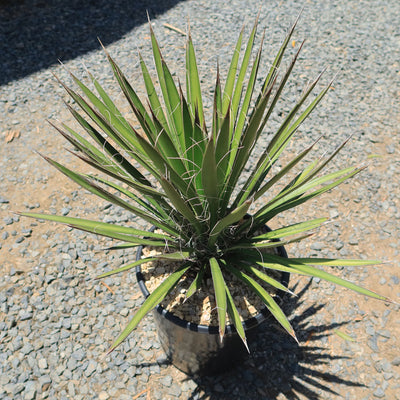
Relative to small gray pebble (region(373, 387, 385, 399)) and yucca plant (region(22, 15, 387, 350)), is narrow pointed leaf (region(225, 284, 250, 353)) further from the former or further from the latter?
small gray pebble (region(373, 387, 385, 399))

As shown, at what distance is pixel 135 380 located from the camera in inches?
90.5

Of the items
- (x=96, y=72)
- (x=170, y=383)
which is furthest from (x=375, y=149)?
(x=96, y=72)

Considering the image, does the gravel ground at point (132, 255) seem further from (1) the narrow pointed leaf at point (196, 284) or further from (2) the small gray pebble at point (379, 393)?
(1) the narrow pointed leaf at point (196, 284)

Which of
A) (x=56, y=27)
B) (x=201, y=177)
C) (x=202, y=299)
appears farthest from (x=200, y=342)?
(x=56, y=27)

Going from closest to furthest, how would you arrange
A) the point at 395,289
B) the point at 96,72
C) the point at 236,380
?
the point at 236,380 < the point at 395,289 < the point at 96,72

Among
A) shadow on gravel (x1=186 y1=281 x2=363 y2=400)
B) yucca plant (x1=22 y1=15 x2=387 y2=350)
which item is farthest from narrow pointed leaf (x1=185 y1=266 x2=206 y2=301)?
shadow on gravel (x1=186 y1=281 x2=363 y2=400)

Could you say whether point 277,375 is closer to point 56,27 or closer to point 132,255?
point 132,255

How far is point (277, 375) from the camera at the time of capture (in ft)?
7.55

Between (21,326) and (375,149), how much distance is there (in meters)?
3.13

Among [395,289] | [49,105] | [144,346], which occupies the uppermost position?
[49,105]

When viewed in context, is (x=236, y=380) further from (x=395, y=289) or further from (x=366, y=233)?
(x=366, y=233)

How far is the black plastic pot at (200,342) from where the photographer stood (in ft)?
6.10

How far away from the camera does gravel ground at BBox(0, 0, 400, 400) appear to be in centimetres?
230

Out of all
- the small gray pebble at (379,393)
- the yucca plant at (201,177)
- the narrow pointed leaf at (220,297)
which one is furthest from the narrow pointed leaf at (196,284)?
the small gray pebble at (379,393)
